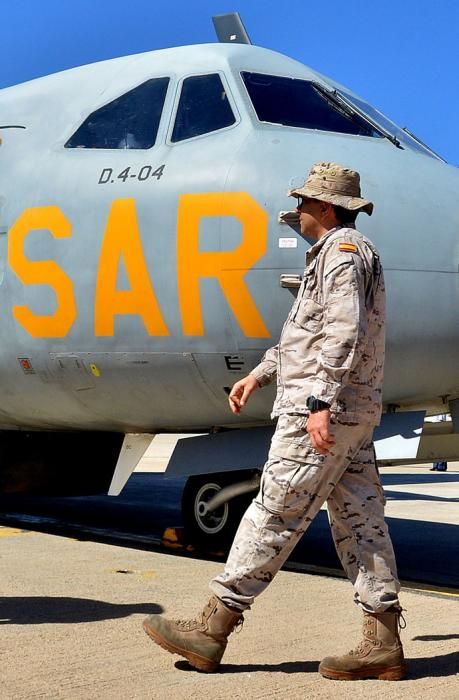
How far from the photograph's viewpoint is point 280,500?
4082mm

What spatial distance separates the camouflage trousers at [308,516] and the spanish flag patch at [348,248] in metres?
0.70

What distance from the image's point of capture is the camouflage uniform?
4.00m

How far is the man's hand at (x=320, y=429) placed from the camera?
3.91 m

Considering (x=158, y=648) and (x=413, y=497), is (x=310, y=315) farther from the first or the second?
(x=413, y=497)

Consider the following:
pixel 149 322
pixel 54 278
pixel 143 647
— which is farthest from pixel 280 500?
pixel 54 278

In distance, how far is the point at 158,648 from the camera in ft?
14.4

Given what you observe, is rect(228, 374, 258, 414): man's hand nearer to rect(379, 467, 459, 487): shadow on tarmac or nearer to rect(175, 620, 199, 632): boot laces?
rect(175, 620, 199, 632): boot laces

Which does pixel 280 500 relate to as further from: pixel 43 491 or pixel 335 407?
pixel 43 491

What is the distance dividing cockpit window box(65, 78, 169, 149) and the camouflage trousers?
334 centimetres

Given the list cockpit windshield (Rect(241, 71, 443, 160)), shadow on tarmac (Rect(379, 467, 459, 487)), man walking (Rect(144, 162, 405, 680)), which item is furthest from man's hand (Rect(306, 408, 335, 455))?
shadow on tarmac (Rect(379, 467, 459, 487))

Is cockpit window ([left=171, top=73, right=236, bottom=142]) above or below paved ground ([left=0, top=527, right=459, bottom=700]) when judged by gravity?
above

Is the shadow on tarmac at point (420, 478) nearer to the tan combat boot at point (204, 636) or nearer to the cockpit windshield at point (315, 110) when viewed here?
the cockpit windshield at point (315, 110)

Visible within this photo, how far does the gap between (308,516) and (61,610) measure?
1705mm

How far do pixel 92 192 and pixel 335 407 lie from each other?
3246mm
